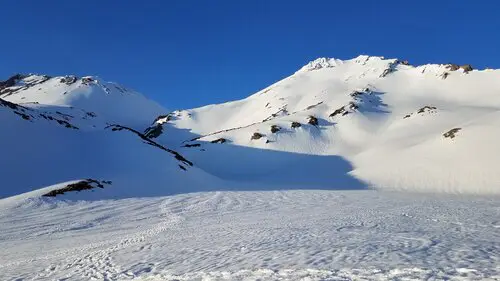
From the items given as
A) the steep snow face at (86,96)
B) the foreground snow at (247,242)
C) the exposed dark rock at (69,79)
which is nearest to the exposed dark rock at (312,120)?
the foreground snow at (247,242)

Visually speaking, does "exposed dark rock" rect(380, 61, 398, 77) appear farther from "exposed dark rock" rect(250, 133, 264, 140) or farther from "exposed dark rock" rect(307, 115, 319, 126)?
"exposed dark rock" rect(250, 133, 264, 140)

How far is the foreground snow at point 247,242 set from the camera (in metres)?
11.8

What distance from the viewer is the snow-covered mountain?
45.9 meters

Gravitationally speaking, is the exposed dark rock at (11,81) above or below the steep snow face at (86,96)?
above

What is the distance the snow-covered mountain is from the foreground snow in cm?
1225

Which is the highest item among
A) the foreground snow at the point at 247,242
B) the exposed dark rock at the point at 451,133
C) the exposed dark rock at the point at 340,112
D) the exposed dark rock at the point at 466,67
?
the exposed dark rock at the point at 466,67

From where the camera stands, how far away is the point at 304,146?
7362 centimetres

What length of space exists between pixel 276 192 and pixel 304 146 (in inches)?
1252

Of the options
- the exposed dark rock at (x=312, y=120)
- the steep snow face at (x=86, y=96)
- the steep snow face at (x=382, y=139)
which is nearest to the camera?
the steep snow face at (x=382, y=139)

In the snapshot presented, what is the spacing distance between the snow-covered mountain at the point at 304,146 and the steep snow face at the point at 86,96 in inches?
1533

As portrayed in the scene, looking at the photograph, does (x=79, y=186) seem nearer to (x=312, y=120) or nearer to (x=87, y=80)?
(x=312, y=120)

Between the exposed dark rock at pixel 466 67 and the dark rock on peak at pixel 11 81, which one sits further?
the dark rock on peak at pixel 11 81

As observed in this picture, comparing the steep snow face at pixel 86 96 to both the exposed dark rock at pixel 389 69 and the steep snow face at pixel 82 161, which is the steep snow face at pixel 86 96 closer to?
the exposed dark rock at pixel 389 69

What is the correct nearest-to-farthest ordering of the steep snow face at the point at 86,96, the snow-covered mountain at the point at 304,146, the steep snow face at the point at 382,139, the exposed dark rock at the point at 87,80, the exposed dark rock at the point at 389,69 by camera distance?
1. the snow-covered mountain at the point at 304,146
2. the steep snow face at the point at 382,139
3. the exposed dark rock at the point at 389,69
4. the steep snow face at the point at 86,96
5. the exposed dark rock at the point at 87,80
